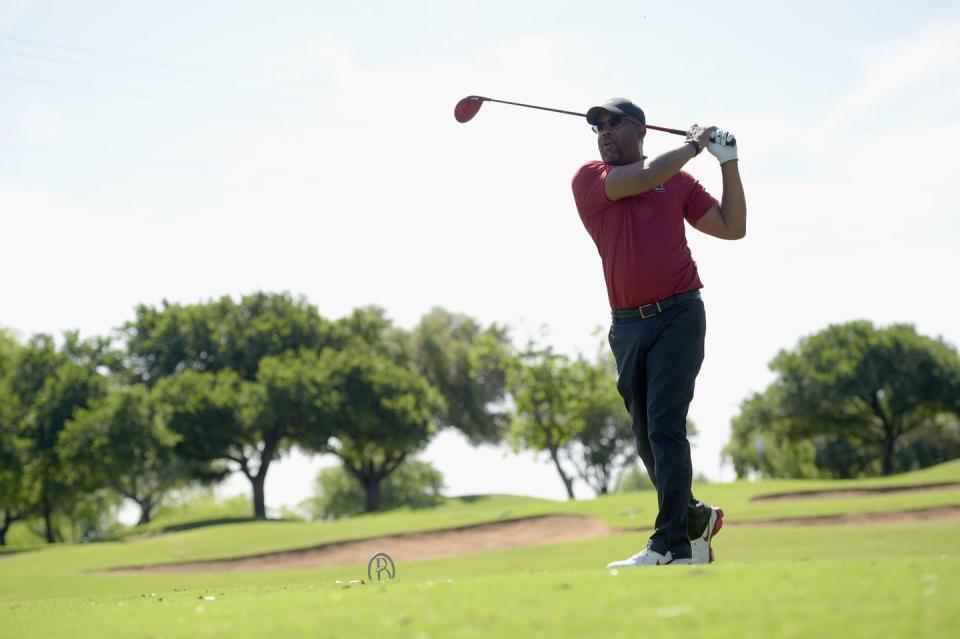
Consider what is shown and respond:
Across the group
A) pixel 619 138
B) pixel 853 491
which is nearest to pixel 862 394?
pixel 853 491

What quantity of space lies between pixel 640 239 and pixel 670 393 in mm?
1125

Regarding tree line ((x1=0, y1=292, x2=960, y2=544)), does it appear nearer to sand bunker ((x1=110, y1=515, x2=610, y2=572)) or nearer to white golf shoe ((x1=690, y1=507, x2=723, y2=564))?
sand bunker ((x1=110, y1=515, x2=610, y2=572))

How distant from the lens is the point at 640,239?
7.36m

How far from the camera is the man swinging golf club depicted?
7.24 m

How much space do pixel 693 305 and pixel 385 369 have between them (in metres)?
52.1

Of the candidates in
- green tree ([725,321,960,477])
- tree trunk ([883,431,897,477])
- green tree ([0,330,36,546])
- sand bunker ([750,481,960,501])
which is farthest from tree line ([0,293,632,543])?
sand bunker ([750,481,960,501])

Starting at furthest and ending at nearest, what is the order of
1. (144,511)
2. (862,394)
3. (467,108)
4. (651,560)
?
(144,511) → (862,394) → (467,108) → (651,560)

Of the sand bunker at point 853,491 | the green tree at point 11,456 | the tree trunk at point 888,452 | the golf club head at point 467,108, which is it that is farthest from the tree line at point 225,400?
the golf club head at point 467,108

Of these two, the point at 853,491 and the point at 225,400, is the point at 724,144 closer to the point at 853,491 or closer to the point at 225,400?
the point at 853,491

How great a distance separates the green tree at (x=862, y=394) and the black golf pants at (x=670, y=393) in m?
62.4

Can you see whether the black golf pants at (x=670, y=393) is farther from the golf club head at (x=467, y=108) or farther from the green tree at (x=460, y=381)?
the green tree at (x=460, y=381)

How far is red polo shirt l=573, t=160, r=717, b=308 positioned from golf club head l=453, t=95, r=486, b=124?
2.65 meters

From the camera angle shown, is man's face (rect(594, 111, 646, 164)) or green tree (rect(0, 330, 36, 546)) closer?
man's face (rect(594, 111, 646, 164))

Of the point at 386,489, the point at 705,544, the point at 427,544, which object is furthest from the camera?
the point at 386,489
